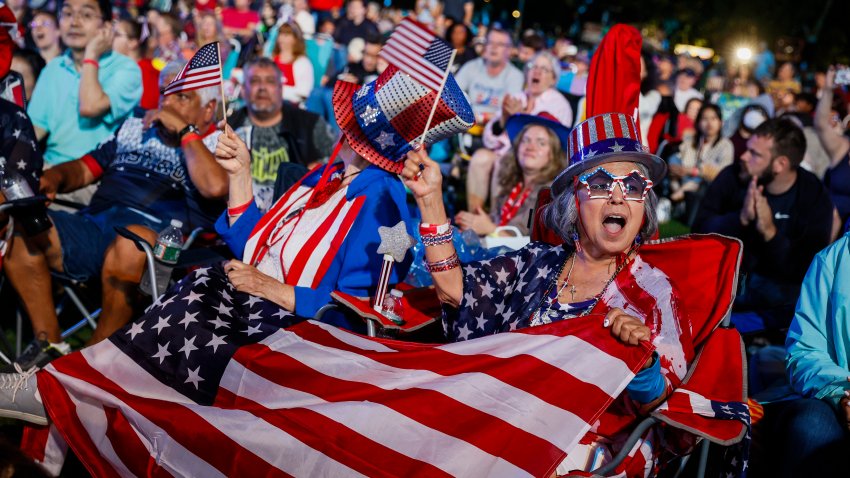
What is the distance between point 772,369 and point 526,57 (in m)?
10.8

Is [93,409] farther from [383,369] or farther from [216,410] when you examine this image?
[383,369]

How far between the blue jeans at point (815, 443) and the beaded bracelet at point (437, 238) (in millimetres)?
1556

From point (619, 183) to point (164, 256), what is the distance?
88.7 inches

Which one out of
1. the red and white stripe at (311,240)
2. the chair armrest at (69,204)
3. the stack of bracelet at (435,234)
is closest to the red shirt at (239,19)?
the chair armrest at (69,204)

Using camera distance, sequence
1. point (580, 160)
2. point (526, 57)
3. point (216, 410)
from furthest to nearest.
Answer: point (526, 57) < point (580, 160) < point (216, 410)

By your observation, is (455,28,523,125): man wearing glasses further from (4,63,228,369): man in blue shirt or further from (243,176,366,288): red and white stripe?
(243,176,366,288): red and white stripe

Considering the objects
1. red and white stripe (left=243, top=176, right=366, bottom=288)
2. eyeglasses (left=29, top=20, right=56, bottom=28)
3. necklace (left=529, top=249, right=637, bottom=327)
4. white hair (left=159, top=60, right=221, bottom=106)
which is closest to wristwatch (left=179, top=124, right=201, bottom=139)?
white hair (left=159, top=60, right=221, bottom=106)

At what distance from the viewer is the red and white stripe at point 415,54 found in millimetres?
3734

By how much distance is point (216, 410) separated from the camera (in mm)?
3332

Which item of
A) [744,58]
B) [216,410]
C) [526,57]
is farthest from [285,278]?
[744,58]

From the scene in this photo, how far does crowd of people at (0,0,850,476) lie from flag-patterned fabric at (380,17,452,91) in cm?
28

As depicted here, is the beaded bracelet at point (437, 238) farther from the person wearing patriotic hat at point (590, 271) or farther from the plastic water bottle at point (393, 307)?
the plastic water bottle at point (393, 307)

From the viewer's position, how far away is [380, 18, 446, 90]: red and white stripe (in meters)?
3.73

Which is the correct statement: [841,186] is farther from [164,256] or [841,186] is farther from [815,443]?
[164,256]
